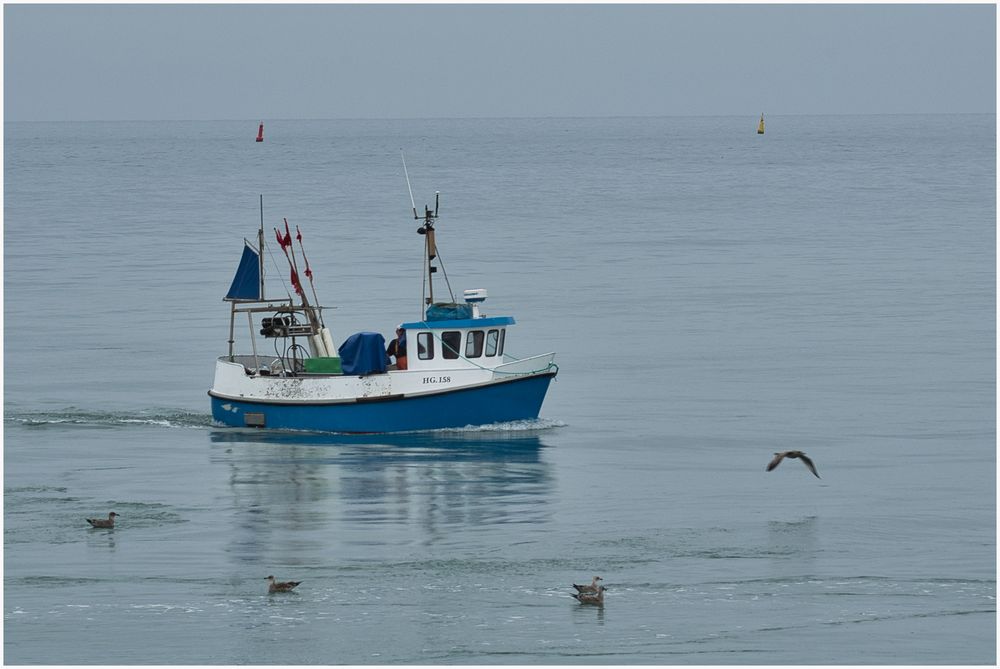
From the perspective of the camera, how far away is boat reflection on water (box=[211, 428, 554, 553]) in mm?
29625

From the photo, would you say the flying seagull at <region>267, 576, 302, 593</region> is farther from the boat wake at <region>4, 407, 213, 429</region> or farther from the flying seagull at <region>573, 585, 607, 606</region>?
the boat wake at <region>4, 407, 213, 429</region>

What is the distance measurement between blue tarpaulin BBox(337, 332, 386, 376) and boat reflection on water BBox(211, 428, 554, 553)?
1373mm

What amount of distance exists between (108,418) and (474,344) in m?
8.57

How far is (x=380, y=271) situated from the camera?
7044cm

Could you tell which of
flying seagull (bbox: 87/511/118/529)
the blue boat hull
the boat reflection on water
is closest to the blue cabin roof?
the blue boat hull

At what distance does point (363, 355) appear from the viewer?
3725 cm

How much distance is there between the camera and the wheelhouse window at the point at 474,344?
37625 millimetres

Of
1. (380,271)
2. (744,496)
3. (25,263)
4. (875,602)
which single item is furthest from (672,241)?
(875,602)

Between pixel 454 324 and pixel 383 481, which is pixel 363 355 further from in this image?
pixel 383 481

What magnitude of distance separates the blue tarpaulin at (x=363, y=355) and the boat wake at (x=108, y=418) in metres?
3.94

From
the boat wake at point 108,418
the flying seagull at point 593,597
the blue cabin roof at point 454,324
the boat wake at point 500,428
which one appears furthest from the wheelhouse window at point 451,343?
the flying seagull at point 593,597

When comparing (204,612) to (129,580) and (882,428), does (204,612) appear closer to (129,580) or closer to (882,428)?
(129,580)

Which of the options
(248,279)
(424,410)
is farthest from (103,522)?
(248,279)

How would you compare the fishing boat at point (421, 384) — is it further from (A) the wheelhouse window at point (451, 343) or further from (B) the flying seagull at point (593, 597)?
(B) the flying seagull at point (593, 597)
